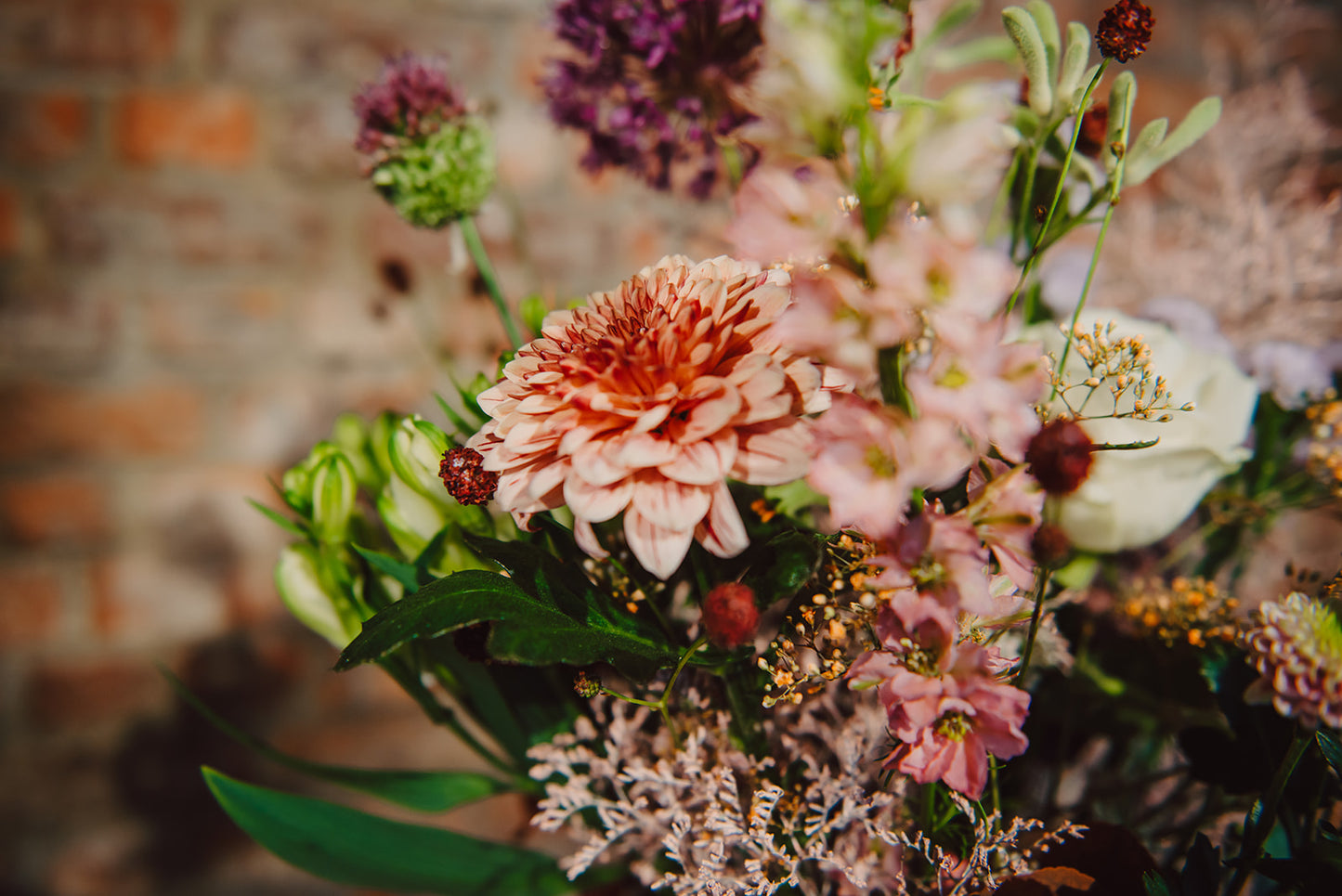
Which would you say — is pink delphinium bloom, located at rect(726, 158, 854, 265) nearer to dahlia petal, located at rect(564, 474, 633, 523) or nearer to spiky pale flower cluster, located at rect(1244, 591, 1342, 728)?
dahlia petal, located at rect(564, 474, 633, 523)

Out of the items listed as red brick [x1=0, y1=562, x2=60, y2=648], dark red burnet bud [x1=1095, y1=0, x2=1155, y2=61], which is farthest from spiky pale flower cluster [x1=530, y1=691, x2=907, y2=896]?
red brick [x1=0, y1=562, x2=60, y2=648]

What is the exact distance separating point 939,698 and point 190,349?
0.84 meters

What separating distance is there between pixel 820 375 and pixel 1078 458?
0.10 m

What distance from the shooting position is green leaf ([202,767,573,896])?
0.43 metres

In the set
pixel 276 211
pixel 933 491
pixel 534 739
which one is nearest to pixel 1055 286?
pixel 933 491

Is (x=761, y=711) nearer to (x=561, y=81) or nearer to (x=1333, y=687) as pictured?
(x=1333, y=687)

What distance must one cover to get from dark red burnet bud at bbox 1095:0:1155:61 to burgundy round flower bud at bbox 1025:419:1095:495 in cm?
17

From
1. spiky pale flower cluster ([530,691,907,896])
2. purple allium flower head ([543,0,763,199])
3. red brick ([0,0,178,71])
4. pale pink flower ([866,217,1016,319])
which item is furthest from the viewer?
Answer: red brick ([0,0,178,71])

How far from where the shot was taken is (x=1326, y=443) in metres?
0.48

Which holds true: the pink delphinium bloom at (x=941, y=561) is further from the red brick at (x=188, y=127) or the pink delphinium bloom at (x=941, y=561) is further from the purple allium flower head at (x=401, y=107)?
the red brick at (x=188, y=127)

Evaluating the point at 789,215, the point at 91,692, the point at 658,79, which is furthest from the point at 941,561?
the point at 91,692

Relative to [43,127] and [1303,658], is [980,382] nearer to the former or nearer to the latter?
[1303,658]

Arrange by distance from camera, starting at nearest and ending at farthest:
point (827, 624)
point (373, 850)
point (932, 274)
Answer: point (932, 274) < point (827, 624) < point (373, 850)

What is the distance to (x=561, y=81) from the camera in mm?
510
